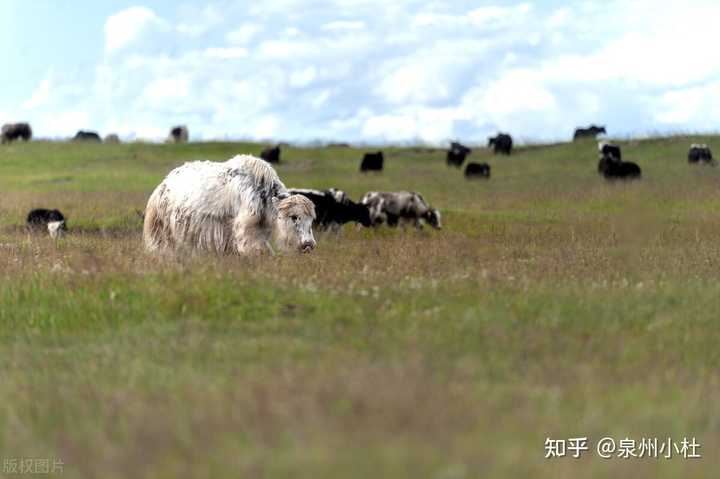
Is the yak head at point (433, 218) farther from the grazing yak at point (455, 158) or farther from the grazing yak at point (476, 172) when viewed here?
the grazing yak at point (455, 158)

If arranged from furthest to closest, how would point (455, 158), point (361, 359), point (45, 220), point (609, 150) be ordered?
1. point (455, 158)
2. point (609, 150)
3. point (45, 220)
4. point (361, 359)

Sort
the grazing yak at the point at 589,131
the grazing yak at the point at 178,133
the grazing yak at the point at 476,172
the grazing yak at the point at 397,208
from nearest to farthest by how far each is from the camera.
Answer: the grazing yak at the point at 397,208 < the grazing yak at the point at 476,172 < the grazing yak at the point at 589,131 < the grazing yak at the point at 178,133

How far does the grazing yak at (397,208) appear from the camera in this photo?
27.4 m

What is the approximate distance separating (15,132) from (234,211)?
51.2 m

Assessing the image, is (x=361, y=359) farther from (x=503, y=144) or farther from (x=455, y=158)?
(x=503, y=144)

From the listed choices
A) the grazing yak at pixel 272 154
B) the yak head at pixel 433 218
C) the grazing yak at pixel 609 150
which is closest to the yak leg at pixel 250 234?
the yak head at pixel 433 218

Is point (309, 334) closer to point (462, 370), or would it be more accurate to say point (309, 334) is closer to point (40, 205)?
point (462, 370)

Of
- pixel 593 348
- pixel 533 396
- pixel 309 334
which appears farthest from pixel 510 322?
pixel 533 396

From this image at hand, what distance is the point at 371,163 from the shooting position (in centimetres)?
4641

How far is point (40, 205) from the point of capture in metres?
31.2

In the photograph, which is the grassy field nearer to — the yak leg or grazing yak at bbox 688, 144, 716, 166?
the yak leg

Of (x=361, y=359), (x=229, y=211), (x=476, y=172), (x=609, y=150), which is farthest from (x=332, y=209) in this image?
(x=609, y=150)

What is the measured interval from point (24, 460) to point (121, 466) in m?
1.20

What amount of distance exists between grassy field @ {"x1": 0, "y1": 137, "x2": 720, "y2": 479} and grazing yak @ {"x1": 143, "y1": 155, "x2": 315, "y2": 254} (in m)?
0.84
